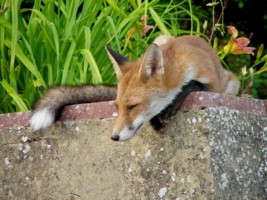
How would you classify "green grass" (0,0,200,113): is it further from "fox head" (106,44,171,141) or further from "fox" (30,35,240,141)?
"fox head" (106,44,171,141)

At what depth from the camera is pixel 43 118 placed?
4426mm

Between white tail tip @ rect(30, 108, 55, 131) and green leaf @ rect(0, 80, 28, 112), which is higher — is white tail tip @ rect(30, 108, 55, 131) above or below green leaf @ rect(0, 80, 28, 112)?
above

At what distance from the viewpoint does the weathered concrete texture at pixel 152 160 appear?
12.9 feet

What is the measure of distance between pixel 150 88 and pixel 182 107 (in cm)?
21

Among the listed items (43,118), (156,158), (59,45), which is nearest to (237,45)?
(59,45)

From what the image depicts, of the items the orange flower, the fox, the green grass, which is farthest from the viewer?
the orange flower

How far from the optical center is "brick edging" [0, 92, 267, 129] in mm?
3998

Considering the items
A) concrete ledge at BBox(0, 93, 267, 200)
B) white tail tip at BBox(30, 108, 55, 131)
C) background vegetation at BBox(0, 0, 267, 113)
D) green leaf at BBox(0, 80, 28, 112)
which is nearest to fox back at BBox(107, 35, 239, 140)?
concrete ledge at BBox(0, 93, 267, 200)

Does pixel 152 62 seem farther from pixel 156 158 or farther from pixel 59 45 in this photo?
pixel 59 45

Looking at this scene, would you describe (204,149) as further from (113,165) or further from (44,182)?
(44,182)

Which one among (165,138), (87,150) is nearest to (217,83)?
(165,138)

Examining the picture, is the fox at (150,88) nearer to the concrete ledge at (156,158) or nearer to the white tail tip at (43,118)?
the white tail tip at (43,118)

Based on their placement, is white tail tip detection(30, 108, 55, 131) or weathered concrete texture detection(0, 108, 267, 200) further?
white tail tip detection(30, 108, 55, 131)

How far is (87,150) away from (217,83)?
868mm
